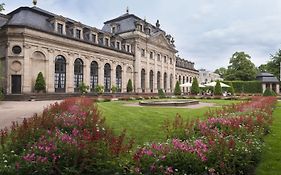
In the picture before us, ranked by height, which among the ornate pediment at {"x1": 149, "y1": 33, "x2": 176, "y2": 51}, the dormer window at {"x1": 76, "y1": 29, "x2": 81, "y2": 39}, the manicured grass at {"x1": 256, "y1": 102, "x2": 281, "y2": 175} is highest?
the ornate pediment at {"x1": 149, "y1": 33, "x2": 176, "y2": 51}

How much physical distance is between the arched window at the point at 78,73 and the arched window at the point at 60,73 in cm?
223

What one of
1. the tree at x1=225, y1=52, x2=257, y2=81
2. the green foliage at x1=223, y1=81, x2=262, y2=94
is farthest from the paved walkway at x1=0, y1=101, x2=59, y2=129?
the tree at x1=225, y1=52, x2=257, y2=81

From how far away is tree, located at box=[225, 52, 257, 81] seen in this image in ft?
246

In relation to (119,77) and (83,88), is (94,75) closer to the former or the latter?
(83,88)

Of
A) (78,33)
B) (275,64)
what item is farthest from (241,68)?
(78,33)

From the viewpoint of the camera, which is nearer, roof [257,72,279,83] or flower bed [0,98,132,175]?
flower bed [0,98,132,175]

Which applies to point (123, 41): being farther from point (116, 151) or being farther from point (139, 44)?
point (116, 151)

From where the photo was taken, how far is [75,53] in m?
38.2

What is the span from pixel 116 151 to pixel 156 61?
54115 mm

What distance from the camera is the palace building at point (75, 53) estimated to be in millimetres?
31266

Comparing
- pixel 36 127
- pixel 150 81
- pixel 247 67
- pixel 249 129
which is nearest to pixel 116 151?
pixel 36 127

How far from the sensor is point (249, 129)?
710cm

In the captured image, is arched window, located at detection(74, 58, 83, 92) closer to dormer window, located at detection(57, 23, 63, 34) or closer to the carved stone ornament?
dormer window, located at detection(57, 23, 63, 34)

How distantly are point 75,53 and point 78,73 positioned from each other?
10.5 ft
